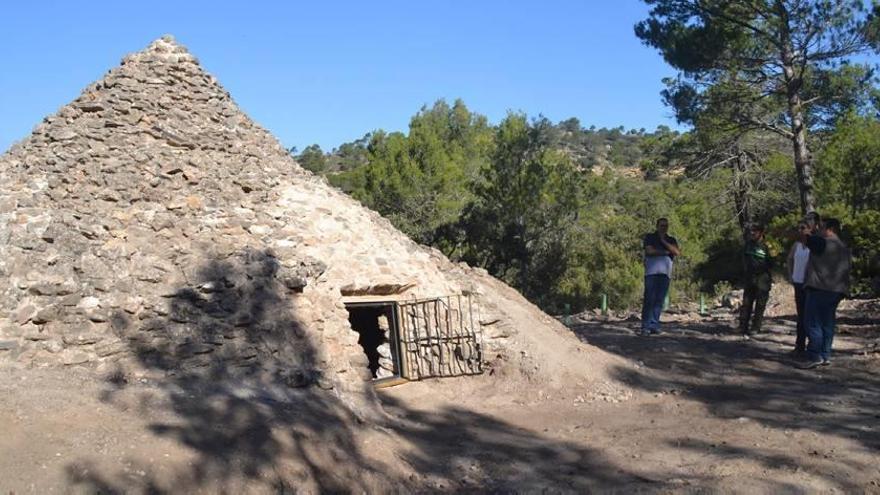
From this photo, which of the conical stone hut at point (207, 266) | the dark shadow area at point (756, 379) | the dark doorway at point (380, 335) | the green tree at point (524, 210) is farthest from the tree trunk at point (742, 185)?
the dark doorway at point (380, 335)

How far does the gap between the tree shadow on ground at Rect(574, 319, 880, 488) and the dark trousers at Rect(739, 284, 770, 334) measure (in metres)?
0.19

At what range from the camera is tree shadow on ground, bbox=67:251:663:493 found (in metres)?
4.97

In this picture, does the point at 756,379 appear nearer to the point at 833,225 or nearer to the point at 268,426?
the point at 833,225

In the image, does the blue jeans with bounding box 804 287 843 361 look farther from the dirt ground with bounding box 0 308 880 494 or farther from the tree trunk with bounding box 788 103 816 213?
the tree trunk with bounding box 788 103 816 213

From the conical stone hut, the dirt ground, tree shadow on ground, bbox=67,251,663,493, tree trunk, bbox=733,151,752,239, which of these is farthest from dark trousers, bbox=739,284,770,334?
tree trunk, bbox=733,151,752,239

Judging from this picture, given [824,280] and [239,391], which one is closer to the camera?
[239,391]

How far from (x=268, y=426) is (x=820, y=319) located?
6.05m

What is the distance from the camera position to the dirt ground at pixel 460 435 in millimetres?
4824

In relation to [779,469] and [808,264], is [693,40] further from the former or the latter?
[779,469]

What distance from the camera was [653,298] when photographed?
424 inches

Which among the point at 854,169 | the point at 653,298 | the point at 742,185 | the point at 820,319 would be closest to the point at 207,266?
the point at 653,298

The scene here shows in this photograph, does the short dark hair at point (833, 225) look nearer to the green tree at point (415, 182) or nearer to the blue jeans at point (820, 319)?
the blue jeans at point (820, 319)

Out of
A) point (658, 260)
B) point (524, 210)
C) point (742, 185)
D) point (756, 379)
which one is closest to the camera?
point (756, 379)

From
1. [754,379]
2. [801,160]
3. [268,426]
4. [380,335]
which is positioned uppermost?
[801,160]
